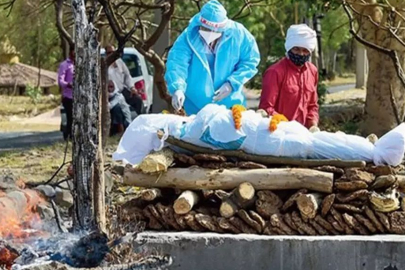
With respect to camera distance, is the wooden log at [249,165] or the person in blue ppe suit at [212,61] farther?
the person in blue ppe suit at [212,61]

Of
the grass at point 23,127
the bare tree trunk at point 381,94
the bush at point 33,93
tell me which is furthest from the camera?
the bush at point 33,93

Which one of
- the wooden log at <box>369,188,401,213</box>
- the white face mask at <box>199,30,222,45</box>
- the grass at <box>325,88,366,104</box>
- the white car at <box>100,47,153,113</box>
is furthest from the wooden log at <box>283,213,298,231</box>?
the grass at <box>325,88,366,104</box>

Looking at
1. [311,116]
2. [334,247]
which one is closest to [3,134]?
[311,116]

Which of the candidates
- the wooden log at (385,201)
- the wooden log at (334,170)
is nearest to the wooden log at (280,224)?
the wooden log at (334,170)

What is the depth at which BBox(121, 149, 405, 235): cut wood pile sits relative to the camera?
6527 mm

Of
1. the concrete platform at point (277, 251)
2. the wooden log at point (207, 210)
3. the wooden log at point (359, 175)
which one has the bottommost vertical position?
the concrete platform at point (277, 251)

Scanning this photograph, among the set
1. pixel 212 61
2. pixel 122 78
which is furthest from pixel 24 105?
pixel 212 61

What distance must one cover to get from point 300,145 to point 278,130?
194 millimetres

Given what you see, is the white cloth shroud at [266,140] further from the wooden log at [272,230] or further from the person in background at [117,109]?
the person in background at [117,109]

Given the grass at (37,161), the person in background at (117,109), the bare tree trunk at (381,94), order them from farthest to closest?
the person in background at (117,109)
the bare tree trunk at (381,94)
the grass at (37,161)

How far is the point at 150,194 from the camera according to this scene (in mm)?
6664

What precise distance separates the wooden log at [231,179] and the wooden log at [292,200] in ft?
0.13

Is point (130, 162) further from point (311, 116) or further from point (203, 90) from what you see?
point (311, 116)

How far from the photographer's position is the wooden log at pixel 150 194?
6.67m
